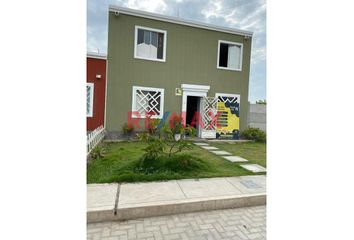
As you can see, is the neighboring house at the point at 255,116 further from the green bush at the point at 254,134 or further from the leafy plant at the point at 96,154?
the leafy plant at the point at 96,154

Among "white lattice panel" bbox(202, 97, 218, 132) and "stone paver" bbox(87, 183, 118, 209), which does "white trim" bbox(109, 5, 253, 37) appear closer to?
"white lattice panel" bbox(202, 97, 218, 132)

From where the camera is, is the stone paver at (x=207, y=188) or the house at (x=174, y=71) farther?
the house at (x=174, y=71)

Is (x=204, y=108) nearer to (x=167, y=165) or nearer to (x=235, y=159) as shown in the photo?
(x=235, y=159)

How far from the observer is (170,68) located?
892cm

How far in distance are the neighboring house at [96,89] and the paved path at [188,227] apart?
656 centimetres

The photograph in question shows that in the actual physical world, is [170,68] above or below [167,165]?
above

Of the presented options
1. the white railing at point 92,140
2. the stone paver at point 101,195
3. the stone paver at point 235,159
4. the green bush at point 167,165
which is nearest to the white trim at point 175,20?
the white railing at point 92,140

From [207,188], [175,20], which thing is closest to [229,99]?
[175,20]

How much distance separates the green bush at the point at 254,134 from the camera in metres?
9.64

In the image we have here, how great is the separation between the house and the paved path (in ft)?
20.4

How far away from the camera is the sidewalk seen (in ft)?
8.53

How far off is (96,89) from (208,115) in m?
5.14

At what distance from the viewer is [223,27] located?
9.41m
